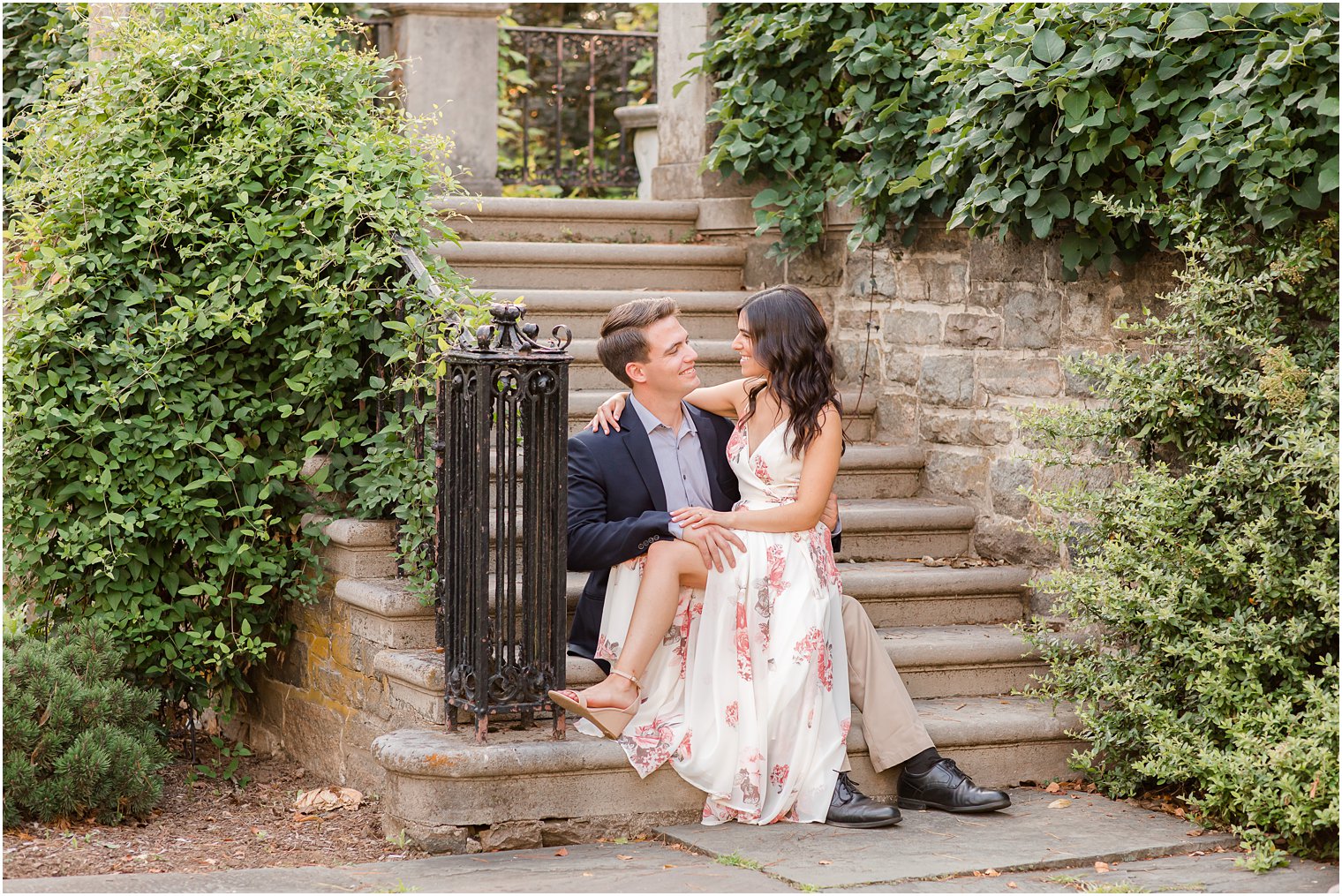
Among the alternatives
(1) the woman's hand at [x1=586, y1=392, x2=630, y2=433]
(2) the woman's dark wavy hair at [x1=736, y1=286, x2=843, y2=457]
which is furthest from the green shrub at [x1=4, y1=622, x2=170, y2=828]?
(2) the woman's dark wavy hair at [x1=736, y1=286, x2=843, y2=457]

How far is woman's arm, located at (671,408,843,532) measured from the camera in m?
4.59

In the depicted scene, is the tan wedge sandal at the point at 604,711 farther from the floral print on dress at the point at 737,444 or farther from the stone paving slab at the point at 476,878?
the floral print on dress at the point at 737,444

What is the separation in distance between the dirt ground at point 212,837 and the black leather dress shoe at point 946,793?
1554 mm

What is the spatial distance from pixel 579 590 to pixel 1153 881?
2.07 m

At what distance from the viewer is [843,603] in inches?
186

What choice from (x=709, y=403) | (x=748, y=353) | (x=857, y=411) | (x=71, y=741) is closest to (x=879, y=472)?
(x=857, y=411)

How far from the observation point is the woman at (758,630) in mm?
4477

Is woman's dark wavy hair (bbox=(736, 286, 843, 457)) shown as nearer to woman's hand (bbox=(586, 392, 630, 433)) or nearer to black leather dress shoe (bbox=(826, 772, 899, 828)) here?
woman's hand (bbox=(586, 392, 630, 433))

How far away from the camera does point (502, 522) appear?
450 cm

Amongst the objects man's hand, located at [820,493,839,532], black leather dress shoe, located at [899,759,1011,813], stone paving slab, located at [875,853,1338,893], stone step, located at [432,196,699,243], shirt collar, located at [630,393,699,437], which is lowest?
stone paving slab, located at [875,853,1338,893]

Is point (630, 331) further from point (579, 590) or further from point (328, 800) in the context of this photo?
point (328, 800)

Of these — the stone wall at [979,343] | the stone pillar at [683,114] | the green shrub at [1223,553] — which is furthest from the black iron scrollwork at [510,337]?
the stone pillar at [683,114]

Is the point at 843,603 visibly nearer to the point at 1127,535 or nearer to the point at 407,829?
the point at 1127,535

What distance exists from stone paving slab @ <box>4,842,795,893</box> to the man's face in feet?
4.84
